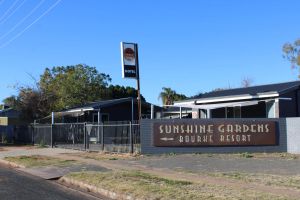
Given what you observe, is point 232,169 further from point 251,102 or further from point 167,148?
point 251,102

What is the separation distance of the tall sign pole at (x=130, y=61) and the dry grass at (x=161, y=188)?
11.4 m

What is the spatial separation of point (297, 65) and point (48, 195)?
42074 millimetres

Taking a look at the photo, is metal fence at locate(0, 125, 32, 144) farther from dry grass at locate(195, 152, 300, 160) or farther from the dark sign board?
dry grass at locate(195, 152, 300, 160)

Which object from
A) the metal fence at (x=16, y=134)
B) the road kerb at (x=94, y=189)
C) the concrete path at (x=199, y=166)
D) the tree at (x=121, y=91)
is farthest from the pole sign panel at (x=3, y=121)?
the road kerb at (x=94, y=189)

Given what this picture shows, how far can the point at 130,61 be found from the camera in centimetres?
2644

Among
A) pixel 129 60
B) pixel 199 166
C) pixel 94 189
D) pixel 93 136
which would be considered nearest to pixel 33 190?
pixel 94 189

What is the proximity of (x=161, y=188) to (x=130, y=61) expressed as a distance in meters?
15.0

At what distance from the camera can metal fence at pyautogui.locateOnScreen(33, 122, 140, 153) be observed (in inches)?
969

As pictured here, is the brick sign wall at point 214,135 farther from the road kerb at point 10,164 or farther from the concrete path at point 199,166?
the road kerb at point 10,164

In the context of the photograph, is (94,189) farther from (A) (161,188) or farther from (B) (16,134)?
(B) (16,134)

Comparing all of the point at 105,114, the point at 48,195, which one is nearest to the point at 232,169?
the point at 48,195

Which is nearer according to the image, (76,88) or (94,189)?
(94,189)

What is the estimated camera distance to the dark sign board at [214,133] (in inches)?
950

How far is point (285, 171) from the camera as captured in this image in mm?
16281
